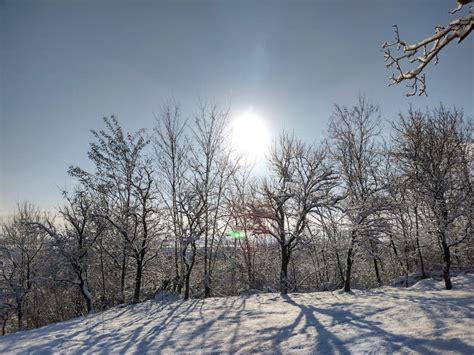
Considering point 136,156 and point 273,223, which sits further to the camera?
point 136,156

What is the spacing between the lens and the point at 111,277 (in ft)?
71.9

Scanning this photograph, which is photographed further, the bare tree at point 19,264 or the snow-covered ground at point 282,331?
the bare tree at point 19,264

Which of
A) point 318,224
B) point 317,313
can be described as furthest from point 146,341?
point 318,224

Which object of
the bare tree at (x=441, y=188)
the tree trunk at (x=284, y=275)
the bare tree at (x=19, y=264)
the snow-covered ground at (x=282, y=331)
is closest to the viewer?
the snow-covered ground at (x=282, y=331)

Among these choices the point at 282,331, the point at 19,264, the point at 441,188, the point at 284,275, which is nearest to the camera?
the point at 282,331

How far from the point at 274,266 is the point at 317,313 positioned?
13486 millimetres

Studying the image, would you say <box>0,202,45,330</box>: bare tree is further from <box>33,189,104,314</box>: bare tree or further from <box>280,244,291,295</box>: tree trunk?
<box>280,244,291,295</box>: tree trunk

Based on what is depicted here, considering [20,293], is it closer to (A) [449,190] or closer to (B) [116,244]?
(B) [116,244]

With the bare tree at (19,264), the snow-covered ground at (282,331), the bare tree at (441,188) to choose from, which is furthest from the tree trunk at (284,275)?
the bare tree at (19,264)

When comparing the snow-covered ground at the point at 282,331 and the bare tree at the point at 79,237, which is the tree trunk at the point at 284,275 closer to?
the snow-covered ground at the point at 282,331

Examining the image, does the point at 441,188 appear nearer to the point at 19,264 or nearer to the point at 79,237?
the point at 79,237

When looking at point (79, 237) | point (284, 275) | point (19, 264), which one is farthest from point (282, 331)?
point (19, 264)

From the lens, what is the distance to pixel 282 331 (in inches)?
251

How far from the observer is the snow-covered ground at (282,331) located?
16.2ft
